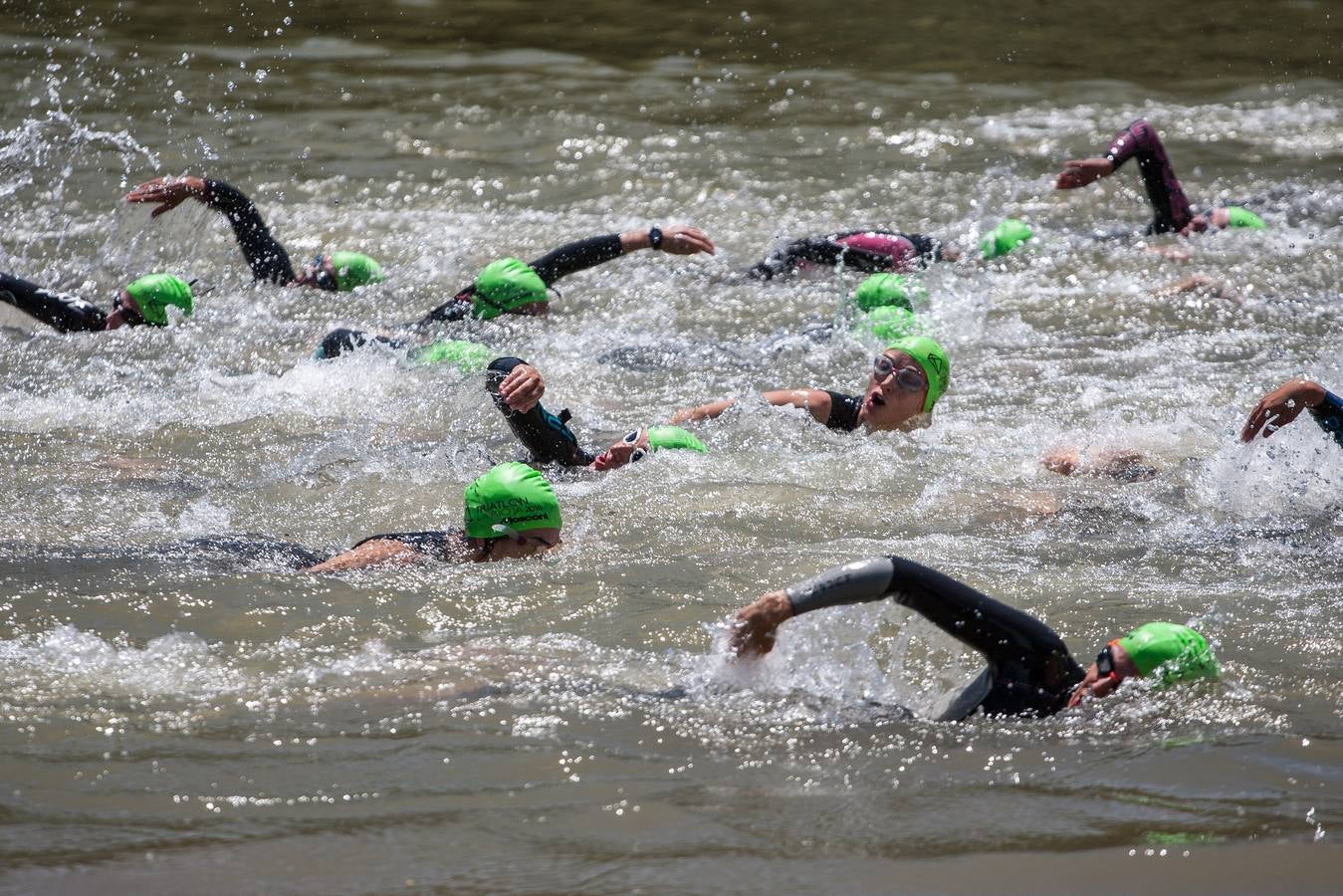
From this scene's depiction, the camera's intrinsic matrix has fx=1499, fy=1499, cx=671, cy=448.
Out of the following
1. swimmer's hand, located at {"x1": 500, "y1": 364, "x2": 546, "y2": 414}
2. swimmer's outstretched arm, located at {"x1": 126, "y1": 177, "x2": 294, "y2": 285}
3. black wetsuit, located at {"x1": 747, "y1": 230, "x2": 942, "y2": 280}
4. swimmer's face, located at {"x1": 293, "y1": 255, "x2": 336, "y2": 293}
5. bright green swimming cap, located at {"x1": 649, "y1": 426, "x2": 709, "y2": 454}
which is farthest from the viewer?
black wetsuit, located at {"x1": 747, "y1": 230, "x2": 942, "y2": 280}

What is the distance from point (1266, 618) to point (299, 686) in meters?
3.66

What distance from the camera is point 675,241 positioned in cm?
987

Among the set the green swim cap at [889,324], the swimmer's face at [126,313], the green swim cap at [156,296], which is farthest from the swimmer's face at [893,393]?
the swimmer's face at [126,313]

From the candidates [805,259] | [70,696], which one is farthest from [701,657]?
[805,259]

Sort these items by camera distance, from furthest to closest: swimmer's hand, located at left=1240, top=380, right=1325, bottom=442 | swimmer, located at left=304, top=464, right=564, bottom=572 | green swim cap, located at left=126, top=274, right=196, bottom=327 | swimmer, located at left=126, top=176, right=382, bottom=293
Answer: green swim cap, located at left=126, top=274, right=196, bottom=327
swimmer, located at left=126, top=176, right=382, bottom=293
swimmer's hand, located at left=1240, top=380, right=1325, bottom=442
swimmer, located at left=304, top=464, right=564, bottom=572

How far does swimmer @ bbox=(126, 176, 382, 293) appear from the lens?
10.3 m

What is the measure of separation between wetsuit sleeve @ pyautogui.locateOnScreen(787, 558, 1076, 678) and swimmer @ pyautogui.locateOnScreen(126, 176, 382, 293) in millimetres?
7071

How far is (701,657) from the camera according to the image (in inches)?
207

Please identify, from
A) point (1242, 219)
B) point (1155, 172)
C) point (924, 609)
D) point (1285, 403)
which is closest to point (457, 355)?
point (1285, 403)

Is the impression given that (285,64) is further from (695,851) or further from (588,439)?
(695,851)

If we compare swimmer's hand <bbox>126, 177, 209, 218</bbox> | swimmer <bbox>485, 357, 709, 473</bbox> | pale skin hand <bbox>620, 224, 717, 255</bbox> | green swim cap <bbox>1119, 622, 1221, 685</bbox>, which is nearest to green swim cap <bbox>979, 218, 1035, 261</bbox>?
pale skin hand <bbox>620, 224, 717, 255</bbox>

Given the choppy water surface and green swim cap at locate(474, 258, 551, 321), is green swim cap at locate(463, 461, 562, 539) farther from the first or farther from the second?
green swim cap at locate(474, 258, 551, 321)

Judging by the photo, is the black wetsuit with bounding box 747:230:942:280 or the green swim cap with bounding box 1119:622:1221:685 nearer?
the green swim cap with bounding box 1119:622:1221:685

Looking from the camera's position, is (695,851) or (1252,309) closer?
(695,851)
